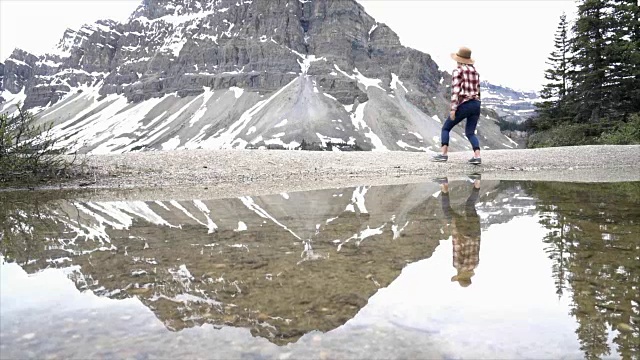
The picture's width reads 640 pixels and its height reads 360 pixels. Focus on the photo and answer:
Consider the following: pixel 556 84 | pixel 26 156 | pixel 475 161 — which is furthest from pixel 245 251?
pixel 556 84

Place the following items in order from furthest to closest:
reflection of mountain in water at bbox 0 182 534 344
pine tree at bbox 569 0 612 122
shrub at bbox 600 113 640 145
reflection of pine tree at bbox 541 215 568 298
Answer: pine tree at bbox 569 0 612 122 < shrub at bbox 600 113 640 145 < reflection of pine tree at bbox 541 215 568 298 < reflection of mountain in water at bbox 0 182 534 344

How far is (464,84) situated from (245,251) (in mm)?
9941

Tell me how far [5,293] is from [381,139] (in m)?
160

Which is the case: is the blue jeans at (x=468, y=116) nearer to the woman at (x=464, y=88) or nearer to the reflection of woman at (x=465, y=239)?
the woman at (x=464, y=88)

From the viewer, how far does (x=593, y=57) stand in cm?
3584

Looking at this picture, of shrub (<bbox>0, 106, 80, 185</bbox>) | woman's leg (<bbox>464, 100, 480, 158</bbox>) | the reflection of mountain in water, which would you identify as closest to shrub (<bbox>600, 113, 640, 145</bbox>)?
woman's leg (<bbox>464, 100, 480, 158</bbox>)

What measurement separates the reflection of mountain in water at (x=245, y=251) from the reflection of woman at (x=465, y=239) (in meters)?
0.16

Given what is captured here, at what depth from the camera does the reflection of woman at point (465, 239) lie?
3127mm

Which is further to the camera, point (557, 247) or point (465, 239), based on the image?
point (465, 239)

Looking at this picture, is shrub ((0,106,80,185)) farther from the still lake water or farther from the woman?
the woman

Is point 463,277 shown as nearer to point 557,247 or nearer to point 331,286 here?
point 331,286

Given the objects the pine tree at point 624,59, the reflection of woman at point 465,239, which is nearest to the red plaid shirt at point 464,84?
the reflection of woman at point 465,239

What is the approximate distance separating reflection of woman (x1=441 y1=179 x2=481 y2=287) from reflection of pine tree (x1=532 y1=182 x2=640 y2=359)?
1.85ft

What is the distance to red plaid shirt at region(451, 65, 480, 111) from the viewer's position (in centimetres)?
1196
